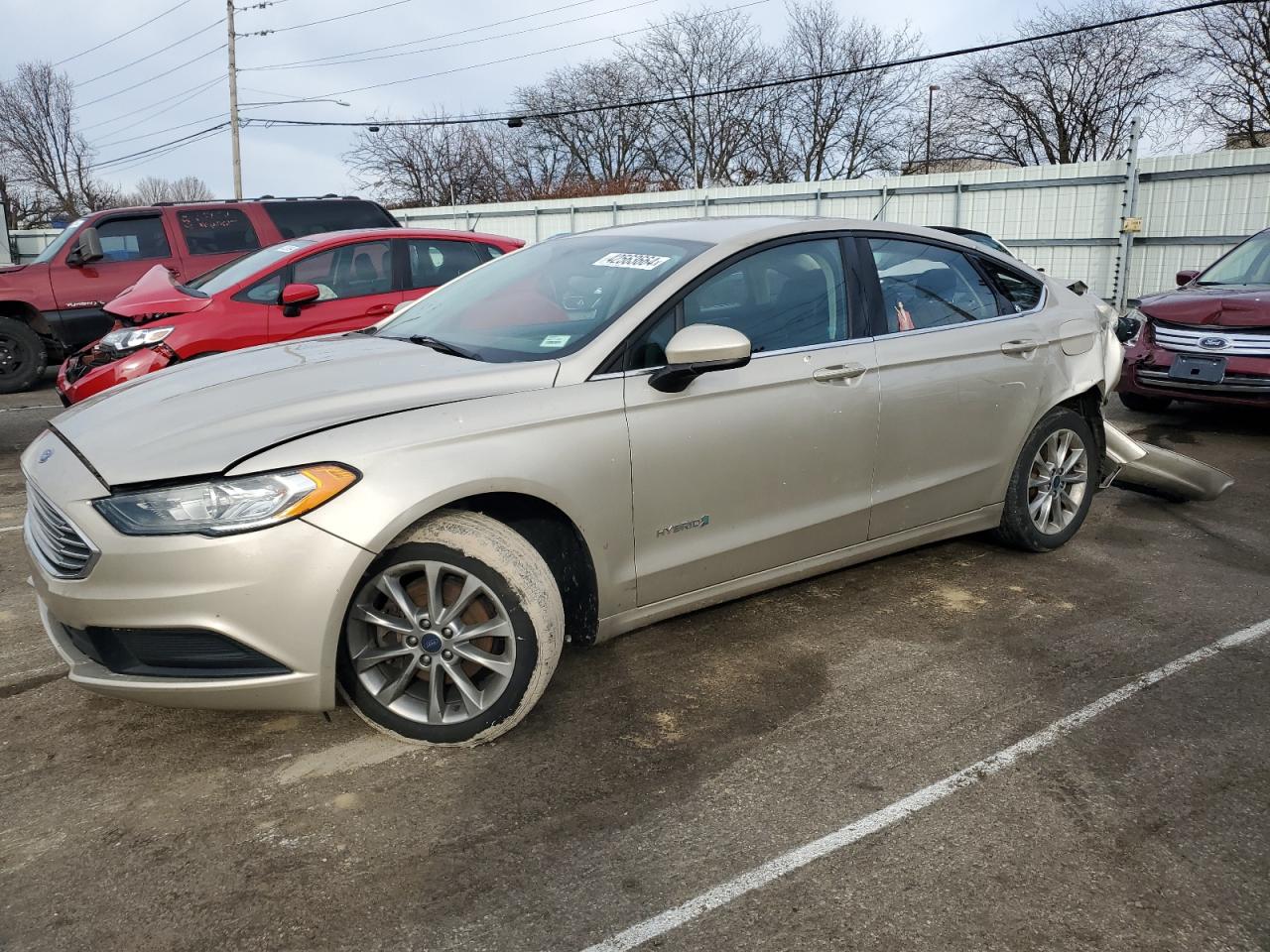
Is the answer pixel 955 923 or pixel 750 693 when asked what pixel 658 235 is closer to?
pixel 750 693

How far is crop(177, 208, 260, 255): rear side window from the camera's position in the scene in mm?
10742

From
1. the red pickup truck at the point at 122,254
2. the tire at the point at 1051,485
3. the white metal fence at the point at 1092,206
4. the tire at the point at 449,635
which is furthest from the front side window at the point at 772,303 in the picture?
the white metal fence at the point at 1092,206

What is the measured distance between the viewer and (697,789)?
111 inches

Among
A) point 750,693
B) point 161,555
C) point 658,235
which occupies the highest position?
point 658,235

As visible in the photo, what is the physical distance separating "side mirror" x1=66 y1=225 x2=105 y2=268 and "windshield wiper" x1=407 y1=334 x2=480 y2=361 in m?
8.51

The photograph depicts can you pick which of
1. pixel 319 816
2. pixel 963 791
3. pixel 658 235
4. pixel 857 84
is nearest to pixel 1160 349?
pixel 658 235

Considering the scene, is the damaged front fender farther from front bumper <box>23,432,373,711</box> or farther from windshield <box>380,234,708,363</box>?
front bumper <box>23,432,373,711</box>

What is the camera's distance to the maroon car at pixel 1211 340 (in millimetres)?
7277

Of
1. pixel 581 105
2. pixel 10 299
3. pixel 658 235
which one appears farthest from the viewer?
pixel 581 105

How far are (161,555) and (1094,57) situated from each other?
41356mm

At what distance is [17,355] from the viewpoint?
36.3 ft

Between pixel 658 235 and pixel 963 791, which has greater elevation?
pixel 658 235

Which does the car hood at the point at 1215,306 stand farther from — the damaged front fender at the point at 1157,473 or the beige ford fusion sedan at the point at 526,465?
the beige ford fusion sedan at the point at 526,465

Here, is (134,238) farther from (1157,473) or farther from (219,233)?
(1157,473)
